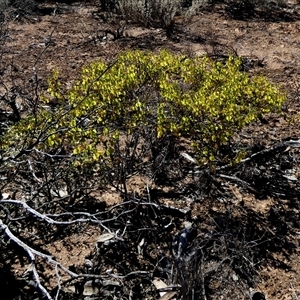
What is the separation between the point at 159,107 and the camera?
14.6 feet

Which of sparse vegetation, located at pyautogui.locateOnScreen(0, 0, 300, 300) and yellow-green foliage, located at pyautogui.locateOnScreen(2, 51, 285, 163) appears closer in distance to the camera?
sparse vegetation, located at pyautogui.locateOnScreen(0, 0, 300, 300)

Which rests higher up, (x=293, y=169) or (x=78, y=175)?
(x=78, y=175)

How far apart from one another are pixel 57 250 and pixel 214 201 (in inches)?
58.7

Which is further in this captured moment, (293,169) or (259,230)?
(293,169)

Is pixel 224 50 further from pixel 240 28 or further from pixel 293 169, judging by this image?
pixel 293 169

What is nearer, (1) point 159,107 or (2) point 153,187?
(1) point 159,107

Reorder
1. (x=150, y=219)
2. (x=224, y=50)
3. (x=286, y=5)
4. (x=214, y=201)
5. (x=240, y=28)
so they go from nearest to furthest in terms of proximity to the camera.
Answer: (x=150, y=219) < (x=214, y=201) < (x=224, y=50) < (x=240, y=28) < (x=286, y=5)

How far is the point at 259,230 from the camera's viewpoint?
455cm

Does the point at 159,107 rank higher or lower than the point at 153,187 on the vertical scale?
higher

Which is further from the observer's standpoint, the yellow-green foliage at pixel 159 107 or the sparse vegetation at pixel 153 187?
the yellow-green foliage at pixel 159 107


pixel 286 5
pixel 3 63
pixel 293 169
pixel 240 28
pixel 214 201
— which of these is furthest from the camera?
pixel 286 5

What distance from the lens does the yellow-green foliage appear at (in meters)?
4.27

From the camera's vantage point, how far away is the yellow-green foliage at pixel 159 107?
427 cm

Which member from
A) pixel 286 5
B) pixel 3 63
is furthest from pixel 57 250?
pixel 286 5
